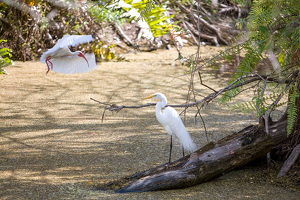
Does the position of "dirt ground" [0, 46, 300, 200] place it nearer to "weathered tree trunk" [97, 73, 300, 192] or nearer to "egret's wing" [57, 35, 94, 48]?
"weathered tree trunk" [97, 73, 300, 192]

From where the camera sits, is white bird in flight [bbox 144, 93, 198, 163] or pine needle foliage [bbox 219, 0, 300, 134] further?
white bird in flight [bbox 144, 93, 198, 163]

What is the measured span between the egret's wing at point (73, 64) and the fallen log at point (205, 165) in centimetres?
74

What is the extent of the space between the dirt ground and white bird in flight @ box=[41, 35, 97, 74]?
48cm

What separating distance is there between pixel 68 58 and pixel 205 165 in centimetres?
109

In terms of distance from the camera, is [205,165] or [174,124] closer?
[205,165]

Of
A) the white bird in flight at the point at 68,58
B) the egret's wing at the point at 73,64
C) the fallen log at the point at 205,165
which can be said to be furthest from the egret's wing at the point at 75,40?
the fallen log at the point at 205,165

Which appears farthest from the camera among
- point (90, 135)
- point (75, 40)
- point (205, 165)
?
point (90, 135)

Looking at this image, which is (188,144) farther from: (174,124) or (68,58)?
(68,58)

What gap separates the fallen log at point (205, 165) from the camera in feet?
5.48

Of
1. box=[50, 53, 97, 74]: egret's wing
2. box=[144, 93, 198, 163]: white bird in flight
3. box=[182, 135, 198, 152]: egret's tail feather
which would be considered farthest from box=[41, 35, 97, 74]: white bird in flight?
box=[182, 135, 198, 152]: egret's tail feather

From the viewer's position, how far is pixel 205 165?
1712mm

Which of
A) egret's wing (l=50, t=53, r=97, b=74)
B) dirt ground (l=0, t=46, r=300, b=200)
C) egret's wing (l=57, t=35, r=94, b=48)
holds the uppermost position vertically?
egret's wing (l=57, t=35, r=94, b=48)

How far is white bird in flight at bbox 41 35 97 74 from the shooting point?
2.01 meters

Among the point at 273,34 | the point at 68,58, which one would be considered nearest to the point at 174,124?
the point at 68,58
